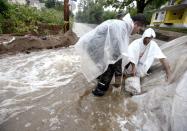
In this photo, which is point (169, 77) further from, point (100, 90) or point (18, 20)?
point (18, 20)

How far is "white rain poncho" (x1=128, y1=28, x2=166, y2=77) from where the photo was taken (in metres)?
3.13

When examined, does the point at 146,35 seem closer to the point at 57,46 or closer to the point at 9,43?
the point at 9,43

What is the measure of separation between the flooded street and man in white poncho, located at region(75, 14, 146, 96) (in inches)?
18.0

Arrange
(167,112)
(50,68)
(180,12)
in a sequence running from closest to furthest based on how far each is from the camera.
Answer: (167,112) → (50,68) → (180,12)

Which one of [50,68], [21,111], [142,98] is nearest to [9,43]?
[50,68]

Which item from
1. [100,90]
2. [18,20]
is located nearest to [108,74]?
[100,90]

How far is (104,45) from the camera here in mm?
2760

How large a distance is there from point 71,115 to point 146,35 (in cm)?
186

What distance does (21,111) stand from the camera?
245 cm

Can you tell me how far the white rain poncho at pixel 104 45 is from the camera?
2715mm

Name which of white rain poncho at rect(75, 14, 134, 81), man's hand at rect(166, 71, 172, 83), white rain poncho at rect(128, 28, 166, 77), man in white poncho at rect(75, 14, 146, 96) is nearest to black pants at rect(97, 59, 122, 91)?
man in white poncho at rect(75, 14, 146, 96)

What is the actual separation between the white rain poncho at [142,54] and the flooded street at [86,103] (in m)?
0.22

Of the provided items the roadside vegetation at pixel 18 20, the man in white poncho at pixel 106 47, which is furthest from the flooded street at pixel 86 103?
the roadside vegetation at pixel 18 20

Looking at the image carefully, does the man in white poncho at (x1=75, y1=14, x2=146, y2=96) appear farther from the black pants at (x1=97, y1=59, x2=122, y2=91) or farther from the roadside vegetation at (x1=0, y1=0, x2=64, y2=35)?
the roadside vegetation at (x1=0, y1=0, x2=64, y2=35)
